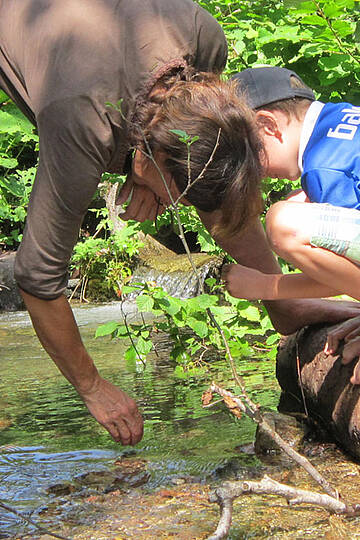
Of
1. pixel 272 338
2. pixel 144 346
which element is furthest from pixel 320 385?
pixel 272 338

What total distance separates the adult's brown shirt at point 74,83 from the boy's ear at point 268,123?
431mm

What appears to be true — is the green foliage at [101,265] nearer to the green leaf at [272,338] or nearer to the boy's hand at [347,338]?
the green leaf at [272,338]

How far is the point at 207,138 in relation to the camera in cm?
220

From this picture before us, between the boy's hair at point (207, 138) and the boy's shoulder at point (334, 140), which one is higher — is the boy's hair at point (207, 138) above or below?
above

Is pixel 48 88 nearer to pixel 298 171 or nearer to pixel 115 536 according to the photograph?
pixel 298 171

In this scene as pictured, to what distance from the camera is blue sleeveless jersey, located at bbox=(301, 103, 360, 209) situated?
236cm

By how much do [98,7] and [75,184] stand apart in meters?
0.56

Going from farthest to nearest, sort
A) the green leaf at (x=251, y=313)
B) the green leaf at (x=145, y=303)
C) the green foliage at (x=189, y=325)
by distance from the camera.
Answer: the green leaf at (x=251, y=313)
the green foliage at (x=189, y=325)
the green leaf at (x=145, y=303)

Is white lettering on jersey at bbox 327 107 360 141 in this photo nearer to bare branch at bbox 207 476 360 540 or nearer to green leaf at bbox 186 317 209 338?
bare branch at bbox 207 476 360 540

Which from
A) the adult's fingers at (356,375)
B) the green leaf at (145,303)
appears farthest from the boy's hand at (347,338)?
the green leaf at (145,303)

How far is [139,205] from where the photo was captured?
265 cm

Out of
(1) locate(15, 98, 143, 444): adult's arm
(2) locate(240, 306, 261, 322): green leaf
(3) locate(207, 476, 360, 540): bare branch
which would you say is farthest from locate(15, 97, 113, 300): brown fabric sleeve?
(2) locate(240, 306, 261, 322): green leaf

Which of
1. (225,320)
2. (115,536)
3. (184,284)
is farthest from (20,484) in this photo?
(184,284)

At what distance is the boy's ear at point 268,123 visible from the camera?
266cm
